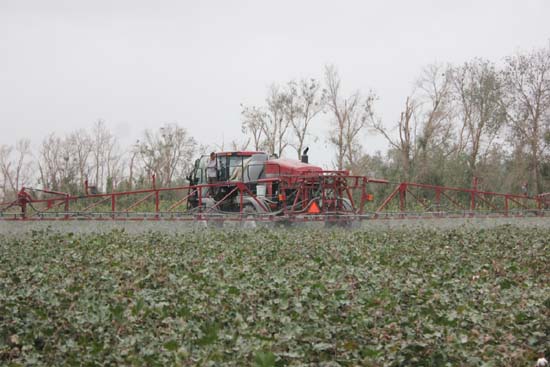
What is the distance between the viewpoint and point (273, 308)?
547cm

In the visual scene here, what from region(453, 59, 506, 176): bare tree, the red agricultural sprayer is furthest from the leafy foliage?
region(453, 59, 506, 176): bare tree

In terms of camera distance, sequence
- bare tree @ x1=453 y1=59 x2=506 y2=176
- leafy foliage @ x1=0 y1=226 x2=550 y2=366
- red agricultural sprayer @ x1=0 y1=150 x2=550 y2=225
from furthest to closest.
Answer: bare tree @ x1=453 y1=59 x2=506 y2=176 → red agricultural sprayer @ x1=0 y1=150 x2=550 y2=225 → leafy foliage @ x1=0 y1=226 x2=550 y2=366

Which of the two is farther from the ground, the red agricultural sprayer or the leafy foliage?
the red agricultural sprayer

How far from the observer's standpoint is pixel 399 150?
37.1 meters

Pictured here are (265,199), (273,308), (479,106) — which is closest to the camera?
(273,308)

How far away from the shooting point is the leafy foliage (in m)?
4.29

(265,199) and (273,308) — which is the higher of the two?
(265,199)

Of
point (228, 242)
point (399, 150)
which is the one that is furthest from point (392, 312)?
point (399, 150)

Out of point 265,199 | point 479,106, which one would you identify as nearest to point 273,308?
point 265,199

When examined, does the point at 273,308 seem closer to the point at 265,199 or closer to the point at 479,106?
the point at 265,199

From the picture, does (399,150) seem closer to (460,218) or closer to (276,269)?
(460,218)

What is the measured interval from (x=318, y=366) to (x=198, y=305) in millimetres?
1541

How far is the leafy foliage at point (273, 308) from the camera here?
4289 mm

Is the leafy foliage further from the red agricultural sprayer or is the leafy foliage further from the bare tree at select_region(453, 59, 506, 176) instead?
the bare tree at select_region(453, 59, 506, 176)
